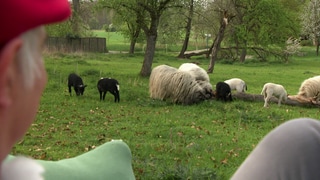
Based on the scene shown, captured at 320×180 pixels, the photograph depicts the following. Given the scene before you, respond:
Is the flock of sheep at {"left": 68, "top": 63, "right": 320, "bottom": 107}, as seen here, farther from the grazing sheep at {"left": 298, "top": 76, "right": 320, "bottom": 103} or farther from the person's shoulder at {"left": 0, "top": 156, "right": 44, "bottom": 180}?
the person's shoulder at {"left": 0, "top": 156, "right": 44, "bottom": 180}

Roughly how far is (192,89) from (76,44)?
22364 mm

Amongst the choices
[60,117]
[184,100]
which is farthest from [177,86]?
[60,117]

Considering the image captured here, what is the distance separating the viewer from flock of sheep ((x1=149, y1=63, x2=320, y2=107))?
12500 millimetres

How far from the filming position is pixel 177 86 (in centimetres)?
1254

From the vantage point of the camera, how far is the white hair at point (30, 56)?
0.54 metres

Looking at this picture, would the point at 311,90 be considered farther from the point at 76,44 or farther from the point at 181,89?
the point at 76,44

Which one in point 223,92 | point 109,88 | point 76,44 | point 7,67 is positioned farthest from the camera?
point 76,44

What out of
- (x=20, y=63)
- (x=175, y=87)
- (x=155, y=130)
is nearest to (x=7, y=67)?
(x=20, y=63)

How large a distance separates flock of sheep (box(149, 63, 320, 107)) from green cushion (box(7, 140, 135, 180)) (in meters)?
10.8

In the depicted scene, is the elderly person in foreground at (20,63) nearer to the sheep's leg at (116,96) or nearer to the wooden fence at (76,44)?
the sheep's leg at (116,96)

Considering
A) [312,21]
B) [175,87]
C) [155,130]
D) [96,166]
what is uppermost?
[312,21]

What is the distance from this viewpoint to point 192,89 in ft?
41.1

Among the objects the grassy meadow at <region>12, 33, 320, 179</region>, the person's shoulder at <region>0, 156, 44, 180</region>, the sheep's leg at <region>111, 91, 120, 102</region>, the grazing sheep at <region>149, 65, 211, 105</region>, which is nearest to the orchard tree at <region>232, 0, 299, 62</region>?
the grazing sheep at <region>149, 65, 211, 105</region>

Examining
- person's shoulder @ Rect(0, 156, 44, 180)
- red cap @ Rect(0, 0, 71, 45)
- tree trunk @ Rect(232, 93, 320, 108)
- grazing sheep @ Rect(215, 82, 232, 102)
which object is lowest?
tree trunk @ Rect(232, 93, 320, 108)
